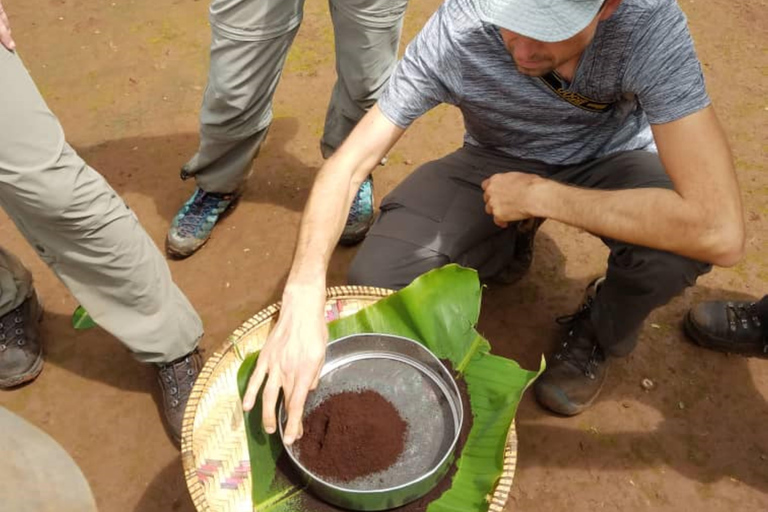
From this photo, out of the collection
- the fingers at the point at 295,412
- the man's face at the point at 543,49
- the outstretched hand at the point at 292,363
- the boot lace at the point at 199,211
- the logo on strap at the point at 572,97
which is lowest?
the boot lace at the point at 199,211

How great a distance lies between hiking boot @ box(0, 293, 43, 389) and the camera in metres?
2.18

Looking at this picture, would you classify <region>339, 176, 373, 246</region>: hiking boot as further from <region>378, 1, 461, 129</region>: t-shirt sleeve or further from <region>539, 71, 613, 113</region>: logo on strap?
<region>539, 71, 613, 113</region>: logo on strap

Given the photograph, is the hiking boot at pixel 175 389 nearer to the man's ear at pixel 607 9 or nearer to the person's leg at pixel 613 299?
the person's leg at pixel 613 299

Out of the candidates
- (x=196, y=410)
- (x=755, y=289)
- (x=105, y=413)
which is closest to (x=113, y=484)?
(x=105, y=413)

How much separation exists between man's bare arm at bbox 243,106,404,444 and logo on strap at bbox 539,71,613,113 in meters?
0.40

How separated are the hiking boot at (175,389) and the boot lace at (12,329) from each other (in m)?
0.49

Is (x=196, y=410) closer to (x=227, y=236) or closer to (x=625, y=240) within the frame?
(x=625, y=240)

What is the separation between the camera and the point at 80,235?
5.58 ft

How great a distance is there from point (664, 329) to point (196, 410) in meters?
1.60

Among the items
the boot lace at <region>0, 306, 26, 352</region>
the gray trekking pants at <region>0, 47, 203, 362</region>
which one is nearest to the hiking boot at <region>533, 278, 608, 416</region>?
the gray trekking pants at <region>0, 47, 203, 362</region>

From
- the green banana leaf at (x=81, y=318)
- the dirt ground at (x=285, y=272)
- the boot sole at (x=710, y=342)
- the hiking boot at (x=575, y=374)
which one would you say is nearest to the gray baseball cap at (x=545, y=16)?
the hiking boot at (x=575, y=374)

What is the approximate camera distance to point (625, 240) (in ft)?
5.53

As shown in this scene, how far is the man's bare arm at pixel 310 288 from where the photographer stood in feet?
4.58

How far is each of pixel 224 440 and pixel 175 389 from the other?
0.67 metres
